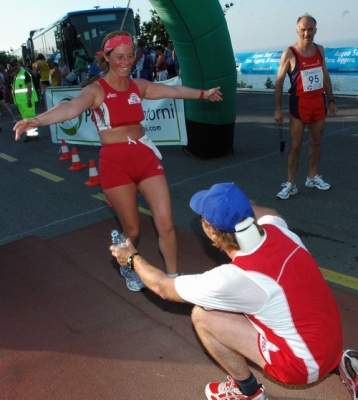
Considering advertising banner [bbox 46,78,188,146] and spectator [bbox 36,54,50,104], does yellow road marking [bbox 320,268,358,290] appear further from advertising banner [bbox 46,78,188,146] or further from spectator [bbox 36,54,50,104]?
spectator [bbox 36,54,50,104]

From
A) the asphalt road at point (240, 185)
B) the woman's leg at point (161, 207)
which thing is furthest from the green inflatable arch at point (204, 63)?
the woman's leg at point (161, 207)

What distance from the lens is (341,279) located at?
4.15m

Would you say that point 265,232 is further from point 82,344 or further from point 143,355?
point 82,344

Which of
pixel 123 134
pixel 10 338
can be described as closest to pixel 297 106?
pixel 123 134

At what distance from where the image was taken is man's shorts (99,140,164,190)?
3.89 metres

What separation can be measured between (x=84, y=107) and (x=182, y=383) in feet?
6.95

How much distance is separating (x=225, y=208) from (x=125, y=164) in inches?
71.7

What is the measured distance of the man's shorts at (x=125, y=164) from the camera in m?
3.89

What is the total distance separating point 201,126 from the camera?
821 centimetres

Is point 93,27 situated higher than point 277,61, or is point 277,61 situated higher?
point 93,27

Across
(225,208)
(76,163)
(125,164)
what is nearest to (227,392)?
(225,208)

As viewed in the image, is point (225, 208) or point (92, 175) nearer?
point (225, 208)

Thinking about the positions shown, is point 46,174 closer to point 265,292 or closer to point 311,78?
point 311,78

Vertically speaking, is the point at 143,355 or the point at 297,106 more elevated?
the point at 297,106
